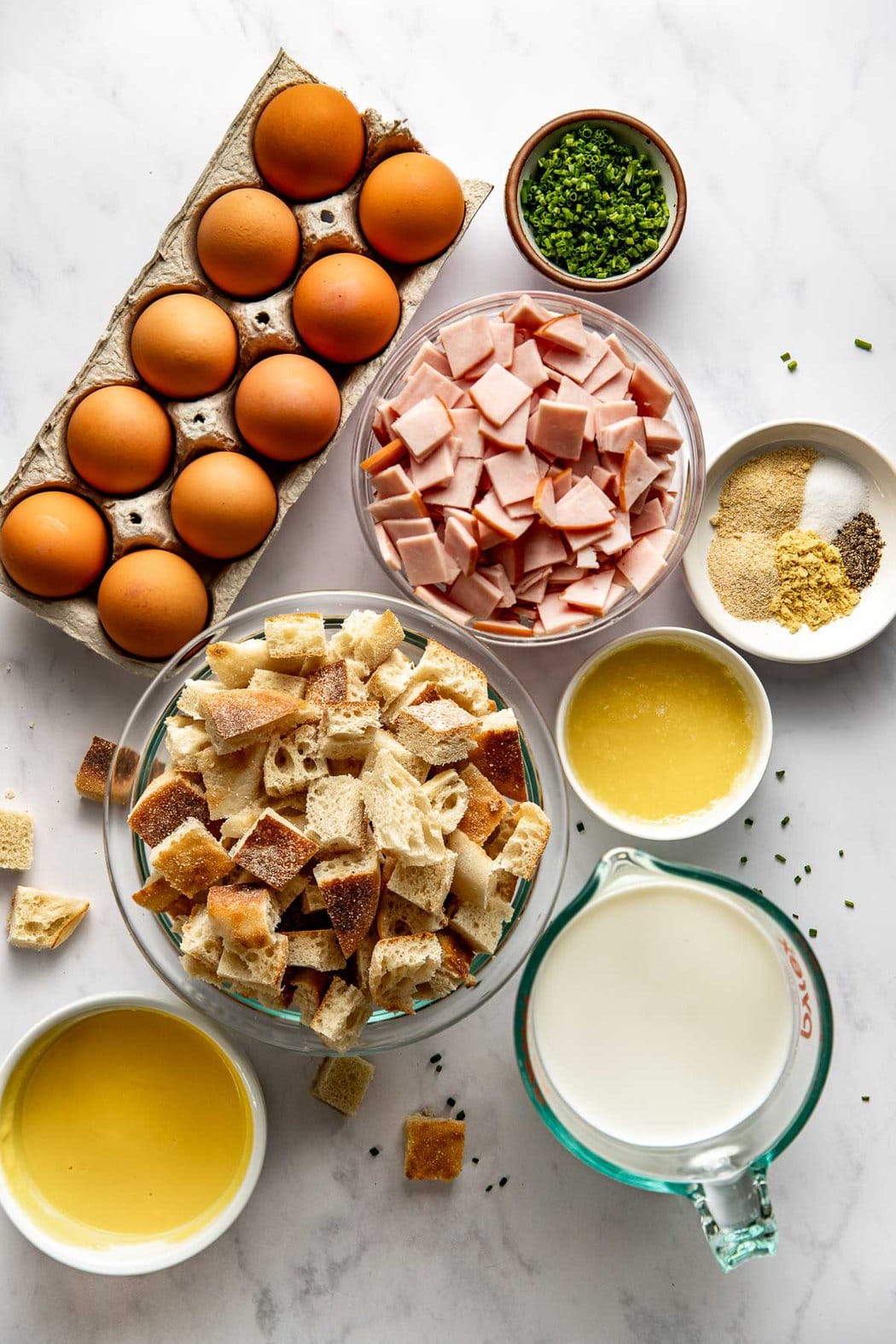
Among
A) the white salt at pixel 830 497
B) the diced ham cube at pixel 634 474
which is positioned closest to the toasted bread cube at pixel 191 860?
the diced ham cube at pixel 634 474

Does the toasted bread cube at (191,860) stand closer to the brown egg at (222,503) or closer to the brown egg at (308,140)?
the brown egg at (222,503)

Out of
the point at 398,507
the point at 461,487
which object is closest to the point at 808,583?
the point at 461,487

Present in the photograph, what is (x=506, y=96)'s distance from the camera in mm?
2057

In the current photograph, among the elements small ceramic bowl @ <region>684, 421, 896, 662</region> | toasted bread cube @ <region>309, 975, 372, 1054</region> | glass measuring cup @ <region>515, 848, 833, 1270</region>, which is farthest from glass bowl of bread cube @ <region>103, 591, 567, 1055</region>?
small ceramic bowl @ <region>684, 421, 896, 662</region>

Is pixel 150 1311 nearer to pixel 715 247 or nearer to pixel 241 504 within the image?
pixel 241 504

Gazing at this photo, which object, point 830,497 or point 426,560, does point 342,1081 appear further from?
point 830,497

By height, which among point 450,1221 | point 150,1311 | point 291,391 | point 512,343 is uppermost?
point 512,343

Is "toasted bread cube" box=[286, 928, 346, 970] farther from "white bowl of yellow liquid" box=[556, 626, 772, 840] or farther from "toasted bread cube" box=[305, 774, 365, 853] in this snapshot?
"white bowl of yellow liquid" box=[556, 626, 772, 840]

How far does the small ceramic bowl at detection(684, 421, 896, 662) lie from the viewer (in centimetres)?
199

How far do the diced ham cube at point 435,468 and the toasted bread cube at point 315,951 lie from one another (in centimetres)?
79

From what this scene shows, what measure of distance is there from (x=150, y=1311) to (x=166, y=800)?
3.74ft

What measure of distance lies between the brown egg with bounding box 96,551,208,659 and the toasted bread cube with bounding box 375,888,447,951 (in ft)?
2.03

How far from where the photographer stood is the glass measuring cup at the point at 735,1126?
1.60 m

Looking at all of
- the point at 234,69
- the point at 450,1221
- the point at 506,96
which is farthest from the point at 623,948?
the point at 234,69
